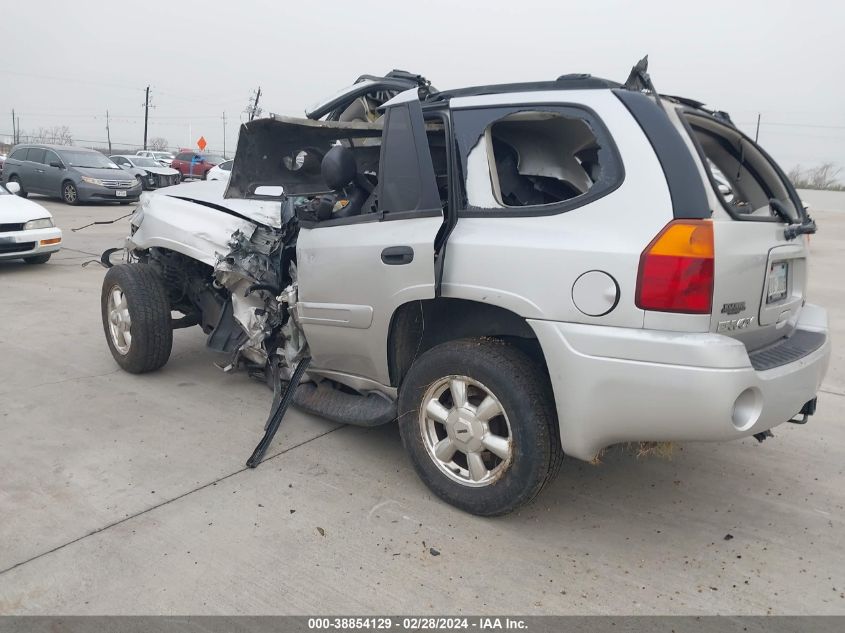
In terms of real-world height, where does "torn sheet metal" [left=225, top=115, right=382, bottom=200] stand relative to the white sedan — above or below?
above

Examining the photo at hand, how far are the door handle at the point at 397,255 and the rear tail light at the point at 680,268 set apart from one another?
1.06 m

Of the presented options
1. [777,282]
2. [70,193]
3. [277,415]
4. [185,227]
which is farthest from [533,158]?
[70,193]

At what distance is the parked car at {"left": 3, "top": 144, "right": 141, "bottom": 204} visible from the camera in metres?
17.8

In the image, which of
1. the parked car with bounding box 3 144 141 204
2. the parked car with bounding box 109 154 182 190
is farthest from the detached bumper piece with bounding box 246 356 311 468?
the parked car with bounding box 109 154 182 190

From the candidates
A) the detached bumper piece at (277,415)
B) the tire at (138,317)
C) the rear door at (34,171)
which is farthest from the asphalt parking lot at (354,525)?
the rear door at (34,171)

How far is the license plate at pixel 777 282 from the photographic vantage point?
111 inches

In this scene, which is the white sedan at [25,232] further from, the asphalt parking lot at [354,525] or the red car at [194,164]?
the red car at [194,164]

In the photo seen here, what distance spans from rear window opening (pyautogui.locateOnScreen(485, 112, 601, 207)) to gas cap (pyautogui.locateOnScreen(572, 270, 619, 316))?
2.37 feet

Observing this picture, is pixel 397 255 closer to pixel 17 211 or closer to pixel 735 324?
pixel 735 324

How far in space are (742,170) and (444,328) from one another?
180cm

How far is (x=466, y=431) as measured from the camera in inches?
119

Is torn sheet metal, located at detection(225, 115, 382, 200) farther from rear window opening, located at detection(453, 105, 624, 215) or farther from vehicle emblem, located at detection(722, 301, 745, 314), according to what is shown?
vehicle emblem, located at detection(722, 301, 745, 314)
